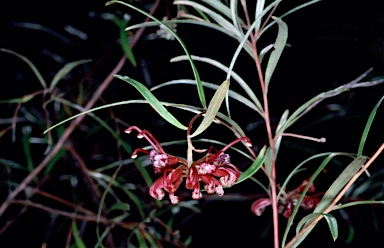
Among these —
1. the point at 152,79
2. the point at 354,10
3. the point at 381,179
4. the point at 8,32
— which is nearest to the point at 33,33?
the point at 8,32

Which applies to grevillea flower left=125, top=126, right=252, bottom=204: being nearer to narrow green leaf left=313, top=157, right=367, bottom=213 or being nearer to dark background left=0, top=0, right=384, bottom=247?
narrow green leaf left=313, top=157, right=367, bottom=213

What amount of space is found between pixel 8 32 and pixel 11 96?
0.17 metres

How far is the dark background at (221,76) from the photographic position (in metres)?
1.00

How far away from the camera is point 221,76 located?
1.08 m

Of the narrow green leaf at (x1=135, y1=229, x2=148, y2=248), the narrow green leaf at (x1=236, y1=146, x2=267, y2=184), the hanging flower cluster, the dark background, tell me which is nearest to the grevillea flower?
the narrow green leaf at (x1=236, y1=146, x2=267, y2=184)

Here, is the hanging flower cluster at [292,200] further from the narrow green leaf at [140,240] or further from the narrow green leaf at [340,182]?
the narrow green leaf at [140,240]

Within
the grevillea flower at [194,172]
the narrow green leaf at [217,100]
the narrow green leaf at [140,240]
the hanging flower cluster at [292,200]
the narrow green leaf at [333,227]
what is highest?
the narrow green leaf at [217,100]

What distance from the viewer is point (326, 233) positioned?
1.07 m

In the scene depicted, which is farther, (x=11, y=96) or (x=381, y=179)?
(x=11, y=96)

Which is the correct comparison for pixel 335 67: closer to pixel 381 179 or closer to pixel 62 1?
pixel 381 179

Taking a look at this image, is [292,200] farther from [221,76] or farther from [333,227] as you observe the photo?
[221,76]

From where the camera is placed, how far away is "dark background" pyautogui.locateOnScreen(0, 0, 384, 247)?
100 cm

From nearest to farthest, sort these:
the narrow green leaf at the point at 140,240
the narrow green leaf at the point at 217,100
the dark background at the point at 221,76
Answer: the narrow green leaf at the point at 217,100 → the narrow green leaf at the point at 140,240 → the dark background at the point at 221,76

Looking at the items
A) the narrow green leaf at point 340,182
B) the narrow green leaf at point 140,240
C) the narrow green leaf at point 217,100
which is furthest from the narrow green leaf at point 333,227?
the narrow green leaf at point 140,240
